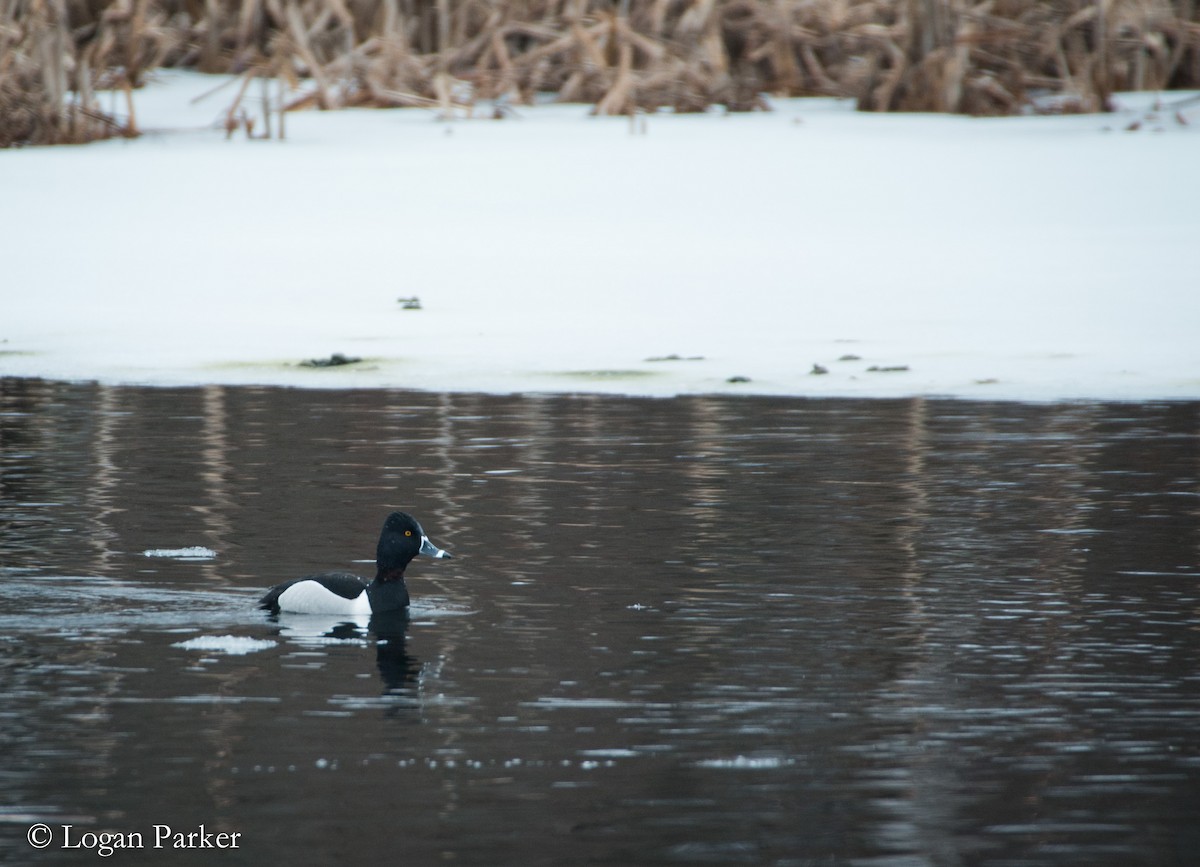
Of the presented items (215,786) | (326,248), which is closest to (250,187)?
(326,248)

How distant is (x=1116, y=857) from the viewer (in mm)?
5012

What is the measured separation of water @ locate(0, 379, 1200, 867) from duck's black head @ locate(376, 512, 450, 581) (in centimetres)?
22

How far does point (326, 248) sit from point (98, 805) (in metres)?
12.5

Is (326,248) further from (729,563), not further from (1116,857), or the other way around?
(1116,857)

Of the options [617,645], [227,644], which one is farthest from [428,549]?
[617,645]

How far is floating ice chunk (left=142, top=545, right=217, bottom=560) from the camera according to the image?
866 centimetres

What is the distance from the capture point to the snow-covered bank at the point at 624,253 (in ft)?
47.2

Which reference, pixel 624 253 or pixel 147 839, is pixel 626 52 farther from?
pixel 147 839

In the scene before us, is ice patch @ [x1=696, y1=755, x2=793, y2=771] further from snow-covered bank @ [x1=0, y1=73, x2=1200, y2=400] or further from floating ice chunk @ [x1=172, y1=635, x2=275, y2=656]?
snow-covered bank @ [x1=0, y1=73, x2=1200, y2=400]

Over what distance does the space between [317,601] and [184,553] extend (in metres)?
1.18

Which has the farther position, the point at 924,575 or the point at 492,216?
the point at 492,216

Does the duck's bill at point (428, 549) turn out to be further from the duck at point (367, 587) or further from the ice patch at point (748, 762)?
the ice patch at point (748, 762)

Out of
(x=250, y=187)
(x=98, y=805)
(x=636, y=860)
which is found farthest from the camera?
(x=250, y=187)

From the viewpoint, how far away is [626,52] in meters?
21.6
